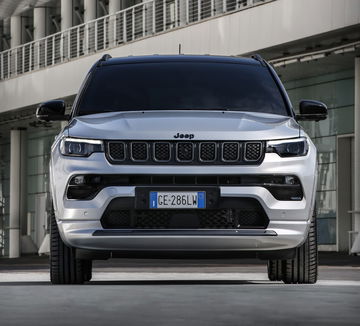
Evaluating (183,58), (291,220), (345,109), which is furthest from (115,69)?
(345,109)

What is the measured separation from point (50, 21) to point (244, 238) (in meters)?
44.2

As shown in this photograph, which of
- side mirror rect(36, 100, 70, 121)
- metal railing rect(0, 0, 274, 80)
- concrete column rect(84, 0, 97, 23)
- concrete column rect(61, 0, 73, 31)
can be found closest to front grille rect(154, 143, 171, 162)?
side mirror rect(36, 100, 70, 121)

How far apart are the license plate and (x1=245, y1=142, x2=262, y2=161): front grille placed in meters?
0.50

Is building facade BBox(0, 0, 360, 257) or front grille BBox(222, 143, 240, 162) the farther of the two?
building facade BBox(0, 0, 360, 257)

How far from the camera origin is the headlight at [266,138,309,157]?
11266 mm

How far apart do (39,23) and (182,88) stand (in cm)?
4144

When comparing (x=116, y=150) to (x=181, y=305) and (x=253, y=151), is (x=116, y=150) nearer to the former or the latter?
(x=253, y=151)

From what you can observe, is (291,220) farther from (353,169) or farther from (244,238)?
(353,169)

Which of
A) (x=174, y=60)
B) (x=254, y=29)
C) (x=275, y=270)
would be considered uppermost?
(x=254, y=29)

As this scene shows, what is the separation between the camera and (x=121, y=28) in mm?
40500

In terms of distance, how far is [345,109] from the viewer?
32531 mm

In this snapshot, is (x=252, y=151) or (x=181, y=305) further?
(x=252, y=151)

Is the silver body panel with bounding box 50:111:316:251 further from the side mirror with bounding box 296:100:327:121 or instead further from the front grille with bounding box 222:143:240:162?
the side mirror with bounding box 296:100:327:121

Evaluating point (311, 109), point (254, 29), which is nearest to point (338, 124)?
point (254, 29)
